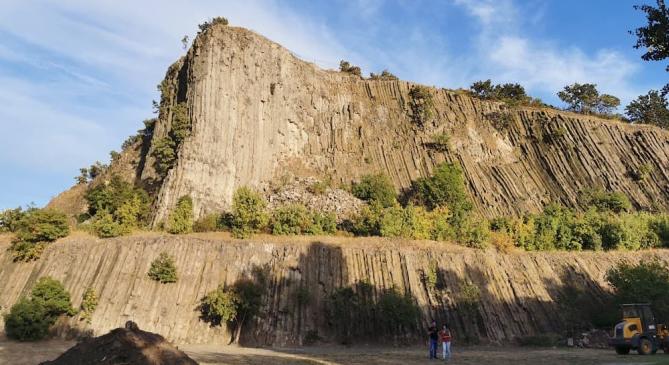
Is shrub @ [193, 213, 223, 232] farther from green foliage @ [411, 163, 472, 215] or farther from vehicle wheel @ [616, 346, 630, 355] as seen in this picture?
vehicle wheel @ [616, 346, 630, 355]

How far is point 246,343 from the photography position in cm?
2706

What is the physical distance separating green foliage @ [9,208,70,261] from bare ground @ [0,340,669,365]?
674 centimetres

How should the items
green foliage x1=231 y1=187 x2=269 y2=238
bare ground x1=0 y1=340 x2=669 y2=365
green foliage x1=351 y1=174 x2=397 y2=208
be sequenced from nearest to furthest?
bare ground x1=0 y1=340 x2=669 y2=365 → green foliage x1=231 y1=187 x2=269 y2=238 → green foliage x1=351 y1=174 x2=397 y2=208

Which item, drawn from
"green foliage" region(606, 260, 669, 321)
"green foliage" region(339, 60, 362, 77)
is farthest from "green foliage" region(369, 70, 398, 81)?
"green foliage" region(606, 260, 669, 321)

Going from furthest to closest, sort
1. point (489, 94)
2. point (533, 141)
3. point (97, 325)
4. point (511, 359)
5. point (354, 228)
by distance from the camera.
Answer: point (489, 94), point (533, 141), point (354, 228), point (97, 325), point (511, 359)

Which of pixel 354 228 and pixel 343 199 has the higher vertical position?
pixel 343 199

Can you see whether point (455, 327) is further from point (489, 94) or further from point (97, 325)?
point (489, 94)

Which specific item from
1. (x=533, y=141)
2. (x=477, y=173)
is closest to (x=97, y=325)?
(x=477, y=173)

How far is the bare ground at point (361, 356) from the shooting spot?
744 inches

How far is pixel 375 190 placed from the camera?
4428cm

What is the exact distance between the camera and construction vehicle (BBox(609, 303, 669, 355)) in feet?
70.4

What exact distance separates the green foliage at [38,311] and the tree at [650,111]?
190 feet

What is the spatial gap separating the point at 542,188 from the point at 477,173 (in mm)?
5990

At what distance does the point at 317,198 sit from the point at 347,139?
1028cm
